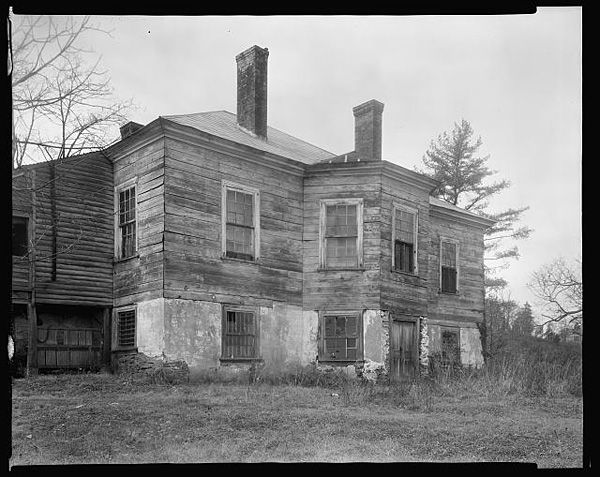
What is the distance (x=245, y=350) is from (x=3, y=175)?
1173cm

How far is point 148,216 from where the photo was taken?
16.3 meters

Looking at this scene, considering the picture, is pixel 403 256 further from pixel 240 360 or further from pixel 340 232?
pixel 240 360

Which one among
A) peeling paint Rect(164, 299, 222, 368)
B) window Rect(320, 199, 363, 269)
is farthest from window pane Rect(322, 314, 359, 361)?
peeling paint Rect(164, 299, 222, 368)

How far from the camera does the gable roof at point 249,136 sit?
17562 millimetres

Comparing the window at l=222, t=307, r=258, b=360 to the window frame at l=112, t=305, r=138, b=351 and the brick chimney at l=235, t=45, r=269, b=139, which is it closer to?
the window frame at l=112, t=305, r=138, b=351

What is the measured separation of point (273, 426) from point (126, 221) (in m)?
9.18

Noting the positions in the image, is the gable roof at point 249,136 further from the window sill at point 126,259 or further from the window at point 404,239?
the window sill at point 126,259

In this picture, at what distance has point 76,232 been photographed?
16922 mm

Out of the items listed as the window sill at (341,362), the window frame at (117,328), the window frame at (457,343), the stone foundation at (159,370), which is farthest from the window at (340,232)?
the window frame at (457,343)

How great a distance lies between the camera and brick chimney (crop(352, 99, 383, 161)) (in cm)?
2041

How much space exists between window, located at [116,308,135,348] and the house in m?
0.05

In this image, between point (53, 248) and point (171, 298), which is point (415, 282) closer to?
point (171, 298)
